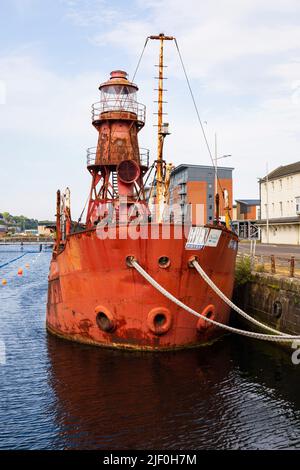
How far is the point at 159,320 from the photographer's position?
1470 centimetres

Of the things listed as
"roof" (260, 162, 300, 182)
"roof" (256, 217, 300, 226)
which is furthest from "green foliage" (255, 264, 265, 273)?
"roof" (260, 162, 300, 182)

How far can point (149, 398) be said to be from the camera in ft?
38.6

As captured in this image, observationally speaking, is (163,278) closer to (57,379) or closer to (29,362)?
(57,379)

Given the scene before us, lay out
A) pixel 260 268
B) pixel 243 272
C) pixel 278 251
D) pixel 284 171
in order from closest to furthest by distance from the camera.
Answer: pixel 260 268
pixel 243 272
pixel 278 251
pixel 284 171

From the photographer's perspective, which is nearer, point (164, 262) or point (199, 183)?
point (164, 262)

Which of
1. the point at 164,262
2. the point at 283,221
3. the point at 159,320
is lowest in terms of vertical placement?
the point at 159,320

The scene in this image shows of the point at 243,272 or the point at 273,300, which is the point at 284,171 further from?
the point at 273,300

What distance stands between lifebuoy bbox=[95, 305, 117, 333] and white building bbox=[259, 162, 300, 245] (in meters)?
34.5

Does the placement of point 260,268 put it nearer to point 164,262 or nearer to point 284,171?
point 164,262

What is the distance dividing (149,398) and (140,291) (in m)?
3.61

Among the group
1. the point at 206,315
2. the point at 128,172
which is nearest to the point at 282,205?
the point at 128,172

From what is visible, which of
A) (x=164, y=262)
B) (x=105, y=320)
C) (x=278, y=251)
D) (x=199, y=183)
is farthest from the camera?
(x=199, y=183)

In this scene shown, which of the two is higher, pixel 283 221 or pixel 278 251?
pixel 283 221

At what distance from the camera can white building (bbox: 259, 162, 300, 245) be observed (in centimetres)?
4891
